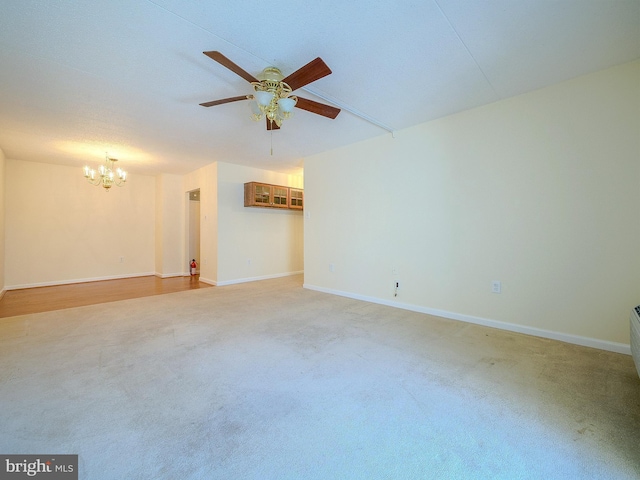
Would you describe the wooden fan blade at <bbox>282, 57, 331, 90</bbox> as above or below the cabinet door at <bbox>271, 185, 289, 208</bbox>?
above

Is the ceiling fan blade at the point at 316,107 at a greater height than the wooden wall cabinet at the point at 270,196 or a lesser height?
greater

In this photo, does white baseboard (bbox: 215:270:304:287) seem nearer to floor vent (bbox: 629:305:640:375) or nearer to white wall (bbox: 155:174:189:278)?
white wall (bbox: 155:174:189:278)

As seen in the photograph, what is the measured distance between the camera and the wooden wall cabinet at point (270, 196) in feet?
18.1

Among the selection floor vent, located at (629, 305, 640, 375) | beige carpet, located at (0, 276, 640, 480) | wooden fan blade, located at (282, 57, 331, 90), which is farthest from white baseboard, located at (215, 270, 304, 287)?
floor vent, located at (629, 305, 640, 375)

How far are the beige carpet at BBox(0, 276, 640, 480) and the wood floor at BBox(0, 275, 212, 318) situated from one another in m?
1.13

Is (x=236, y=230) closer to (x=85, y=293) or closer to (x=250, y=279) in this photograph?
(x=250, y=279)

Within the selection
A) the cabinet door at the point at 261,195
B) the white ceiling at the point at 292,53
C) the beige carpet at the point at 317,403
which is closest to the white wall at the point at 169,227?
the cabinet door at the point at 261,195

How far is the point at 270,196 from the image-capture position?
228 inches

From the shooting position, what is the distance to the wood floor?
12.8ft

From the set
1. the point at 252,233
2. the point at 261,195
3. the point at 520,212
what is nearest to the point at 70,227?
the point at 252,233

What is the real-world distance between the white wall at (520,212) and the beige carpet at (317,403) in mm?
414

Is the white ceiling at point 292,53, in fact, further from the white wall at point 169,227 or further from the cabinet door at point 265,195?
the white wall at point 169,227

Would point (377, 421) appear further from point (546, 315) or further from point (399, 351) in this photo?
point (546, 315)

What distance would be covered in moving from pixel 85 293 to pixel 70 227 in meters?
1.85
